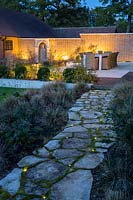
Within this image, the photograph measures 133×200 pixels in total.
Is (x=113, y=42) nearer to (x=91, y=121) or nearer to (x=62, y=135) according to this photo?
(x=91, y=121)

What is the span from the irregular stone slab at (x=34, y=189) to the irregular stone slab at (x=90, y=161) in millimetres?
659

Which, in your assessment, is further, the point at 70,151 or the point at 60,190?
the point at 70,151

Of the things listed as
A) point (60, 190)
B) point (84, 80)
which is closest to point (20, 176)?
point (60, 190)

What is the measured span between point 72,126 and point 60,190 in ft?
7.29

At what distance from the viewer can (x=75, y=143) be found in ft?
13.8

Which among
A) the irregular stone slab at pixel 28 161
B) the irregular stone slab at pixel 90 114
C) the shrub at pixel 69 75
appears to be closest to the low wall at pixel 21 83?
the shrub at pixel 69 75

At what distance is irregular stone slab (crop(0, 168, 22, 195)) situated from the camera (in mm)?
2873

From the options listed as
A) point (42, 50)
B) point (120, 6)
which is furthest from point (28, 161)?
point (120, 6)

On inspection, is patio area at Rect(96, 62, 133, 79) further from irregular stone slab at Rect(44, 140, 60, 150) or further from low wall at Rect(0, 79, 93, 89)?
irregular stone slab at Rect(44, 140, 60, 150)

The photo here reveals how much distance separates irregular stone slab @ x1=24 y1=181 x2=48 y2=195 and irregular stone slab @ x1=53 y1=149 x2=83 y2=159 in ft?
2.59

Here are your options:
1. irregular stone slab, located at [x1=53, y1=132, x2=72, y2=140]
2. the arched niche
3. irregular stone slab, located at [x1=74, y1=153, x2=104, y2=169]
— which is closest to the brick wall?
the arched niche

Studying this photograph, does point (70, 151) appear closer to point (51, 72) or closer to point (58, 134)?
point (58, 134)

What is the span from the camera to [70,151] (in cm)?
389

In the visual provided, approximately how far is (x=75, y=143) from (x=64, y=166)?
0.81 metres
